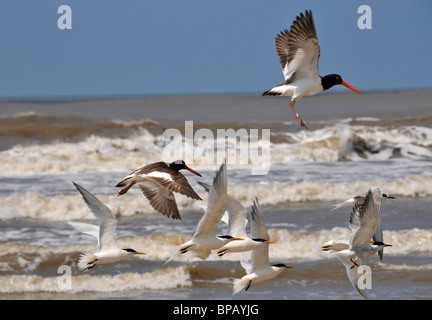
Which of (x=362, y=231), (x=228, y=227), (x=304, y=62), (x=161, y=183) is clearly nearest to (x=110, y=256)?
(x=161, y=183)

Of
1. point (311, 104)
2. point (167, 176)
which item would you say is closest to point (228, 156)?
point (167, 176)

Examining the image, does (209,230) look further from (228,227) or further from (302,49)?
(302,49)

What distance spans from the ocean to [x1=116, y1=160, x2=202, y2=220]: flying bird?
0.26m

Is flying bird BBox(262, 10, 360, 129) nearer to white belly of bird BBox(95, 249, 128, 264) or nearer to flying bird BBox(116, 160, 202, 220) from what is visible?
flying bird BBox(116, 160, 202, 220)

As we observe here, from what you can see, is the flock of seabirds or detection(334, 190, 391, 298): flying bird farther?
detection(334, 190, 391, 298): flying bird

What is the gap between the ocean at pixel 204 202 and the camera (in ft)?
25.0

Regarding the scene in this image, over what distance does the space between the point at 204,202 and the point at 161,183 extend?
298 centimetres

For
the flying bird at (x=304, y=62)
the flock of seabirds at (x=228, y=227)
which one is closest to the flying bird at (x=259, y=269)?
the flock of seabirds at (x=228, y=227)

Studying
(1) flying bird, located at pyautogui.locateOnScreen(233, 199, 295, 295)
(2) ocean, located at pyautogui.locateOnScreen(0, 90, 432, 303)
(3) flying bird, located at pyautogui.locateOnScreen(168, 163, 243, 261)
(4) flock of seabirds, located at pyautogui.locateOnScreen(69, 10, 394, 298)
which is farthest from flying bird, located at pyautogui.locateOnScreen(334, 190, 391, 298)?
(2) ocean, located at pyautogui.locateOnScreen(0, 90, 432, 303)

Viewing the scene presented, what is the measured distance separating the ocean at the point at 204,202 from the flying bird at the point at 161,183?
264 millimetres

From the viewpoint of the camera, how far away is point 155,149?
18.7 metres

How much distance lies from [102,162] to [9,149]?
2.85m

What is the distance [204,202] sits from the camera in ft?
28.3

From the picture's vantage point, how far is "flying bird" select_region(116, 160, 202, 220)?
5636 mm
